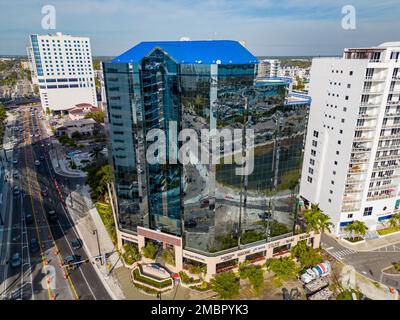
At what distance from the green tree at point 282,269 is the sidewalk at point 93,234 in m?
26.8

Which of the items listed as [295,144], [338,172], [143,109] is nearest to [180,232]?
[143,109]

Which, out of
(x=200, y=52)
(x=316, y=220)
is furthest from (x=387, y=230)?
(x=200, y=52)

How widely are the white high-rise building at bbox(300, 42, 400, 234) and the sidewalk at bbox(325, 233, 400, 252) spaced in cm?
320

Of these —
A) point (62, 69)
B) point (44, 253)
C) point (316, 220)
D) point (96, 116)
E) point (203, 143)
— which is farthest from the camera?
point (62, 69)

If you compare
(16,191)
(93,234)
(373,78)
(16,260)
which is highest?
(373,78)

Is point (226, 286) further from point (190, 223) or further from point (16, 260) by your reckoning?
point (16, 260)

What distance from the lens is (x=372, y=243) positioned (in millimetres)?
→ 63031

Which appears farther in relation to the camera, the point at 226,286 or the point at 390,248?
the point at 390,248

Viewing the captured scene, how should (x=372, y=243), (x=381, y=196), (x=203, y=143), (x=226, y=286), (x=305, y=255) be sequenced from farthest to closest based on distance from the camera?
1. (x=381, y=196)
2. (x=372, y=243)
3. (x=305, y=255)
4. (x=203, y=143)
5. (x=226, y=286)

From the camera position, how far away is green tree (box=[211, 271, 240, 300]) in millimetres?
45906

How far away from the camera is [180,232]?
53094 mm

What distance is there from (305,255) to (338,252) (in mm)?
11543

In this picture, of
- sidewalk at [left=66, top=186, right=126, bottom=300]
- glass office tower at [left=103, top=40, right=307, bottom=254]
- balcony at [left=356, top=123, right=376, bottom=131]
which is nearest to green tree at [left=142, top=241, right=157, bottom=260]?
glass office tower at [left=103, top=40, right=307, bottom=254]

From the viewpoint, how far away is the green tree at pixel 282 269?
49656mm
